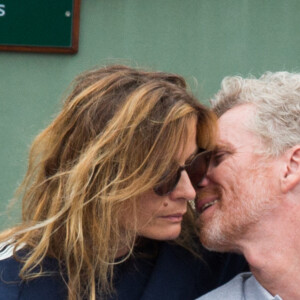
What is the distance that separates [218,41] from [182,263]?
5.98ft

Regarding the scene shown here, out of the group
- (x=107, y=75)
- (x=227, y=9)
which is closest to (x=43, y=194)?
(x=107, y=75)

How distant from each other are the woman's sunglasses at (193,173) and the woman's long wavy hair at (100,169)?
43mm

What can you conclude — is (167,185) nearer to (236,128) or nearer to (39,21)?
(236,128)

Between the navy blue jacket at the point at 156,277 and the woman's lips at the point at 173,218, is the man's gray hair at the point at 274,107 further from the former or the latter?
the navy blue jacket at the point at 156,277

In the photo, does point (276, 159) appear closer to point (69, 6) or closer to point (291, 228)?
point (291, 228)

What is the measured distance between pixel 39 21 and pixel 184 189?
1949mm

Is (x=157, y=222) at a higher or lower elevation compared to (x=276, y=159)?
lower

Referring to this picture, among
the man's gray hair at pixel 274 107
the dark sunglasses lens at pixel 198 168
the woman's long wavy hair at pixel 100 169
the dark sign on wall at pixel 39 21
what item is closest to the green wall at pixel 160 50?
the dark sign on wall at pixel 39 21

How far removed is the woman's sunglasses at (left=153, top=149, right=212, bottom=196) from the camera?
2.21 meters

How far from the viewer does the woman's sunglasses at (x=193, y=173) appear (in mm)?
2215

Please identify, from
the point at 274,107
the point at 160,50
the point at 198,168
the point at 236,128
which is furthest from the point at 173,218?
the point at 160,50

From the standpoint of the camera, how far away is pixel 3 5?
376 cm

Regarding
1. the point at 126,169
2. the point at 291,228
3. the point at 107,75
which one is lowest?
the point at 291,228

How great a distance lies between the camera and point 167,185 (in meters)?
2.21
